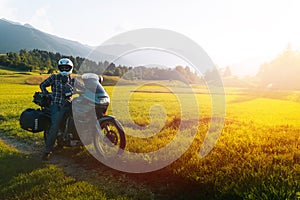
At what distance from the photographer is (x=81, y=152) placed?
794cm

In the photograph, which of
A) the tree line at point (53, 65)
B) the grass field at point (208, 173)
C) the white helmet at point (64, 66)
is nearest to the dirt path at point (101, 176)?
the grass field at point (208, 173)

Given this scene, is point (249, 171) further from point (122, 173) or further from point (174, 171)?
point (122, 173)

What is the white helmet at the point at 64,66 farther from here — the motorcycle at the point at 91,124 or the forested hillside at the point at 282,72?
the forested hillside at the point at 282,72

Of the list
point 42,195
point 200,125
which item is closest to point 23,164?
point 42,195

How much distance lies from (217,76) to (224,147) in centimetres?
280

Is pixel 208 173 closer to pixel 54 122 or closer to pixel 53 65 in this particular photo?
pixel 54 122

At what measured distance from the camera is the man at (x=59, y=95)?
7621mm

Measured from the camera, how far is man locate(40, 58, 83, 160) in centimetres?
762

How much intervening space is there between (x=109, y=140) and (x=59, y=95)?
2.02m

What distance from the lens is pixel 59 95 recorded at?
7855mm

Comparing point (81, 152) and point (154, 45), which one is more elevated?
point (154, 45)

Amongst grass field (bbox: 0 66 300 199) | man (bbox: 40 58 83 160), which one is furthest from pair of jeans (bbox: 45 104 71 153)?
grass field (bbox: 0 66 300 199)

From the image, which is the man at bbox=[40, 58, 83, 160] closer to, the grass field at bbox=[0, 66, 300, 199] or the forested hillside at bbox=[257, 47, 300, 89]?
the grass field at bbox=[0, 66, 300, 199]

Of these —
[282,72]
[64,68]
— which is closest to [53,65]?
[282,72]
